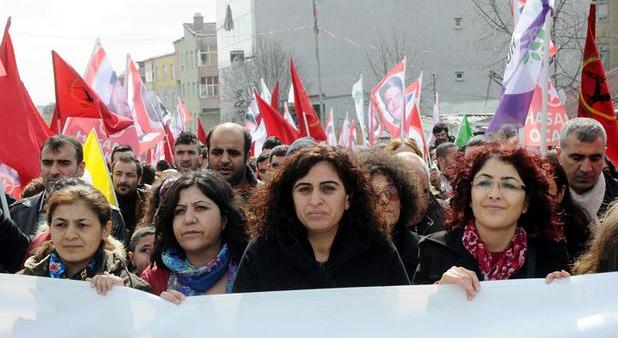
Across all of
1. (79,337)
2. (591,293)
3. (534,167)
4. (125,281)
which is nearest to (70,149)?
(125,281)

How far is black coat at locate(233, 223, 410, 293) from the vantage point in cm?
420

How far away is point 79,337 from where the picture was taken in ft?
13.1

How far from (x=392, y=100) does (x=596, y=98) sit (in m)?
7.71

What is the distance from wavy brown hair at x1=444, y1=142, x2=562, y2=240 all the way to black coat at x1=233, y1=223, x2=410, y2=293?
40 cm

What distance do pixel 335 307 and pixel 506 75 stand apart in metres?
5.06

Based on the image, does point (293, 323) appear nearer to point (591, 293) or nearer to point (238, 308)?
point (238, 308)

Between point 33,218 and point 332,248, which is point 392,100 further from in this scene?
point 332,248

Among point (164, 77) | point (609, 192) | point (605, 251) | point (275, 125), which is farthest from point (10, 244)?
point (164, 77)

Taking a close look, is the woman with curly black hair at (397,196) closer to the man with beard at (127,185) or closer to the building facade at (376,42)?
the man with beard at (127,185)

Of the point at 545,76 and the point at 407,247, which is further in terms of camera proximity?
the point at 545,76

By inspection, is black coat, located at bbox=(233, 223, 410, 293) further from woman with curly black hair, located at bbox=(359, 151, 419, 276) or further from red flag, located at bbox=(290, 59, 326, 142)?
red flag, located at bbox=(290, 59, 326, 142)

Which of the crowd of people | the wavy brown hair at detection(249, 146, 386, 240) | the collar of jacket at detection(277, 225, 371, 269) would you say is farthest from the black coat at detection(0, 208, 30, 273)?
the collar of jacket at detection(277, 225, 371, 269)

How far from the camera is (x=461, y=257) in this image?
169 inches

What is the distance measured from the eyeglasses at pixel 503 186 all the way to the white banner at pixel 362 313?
20.7 inches
